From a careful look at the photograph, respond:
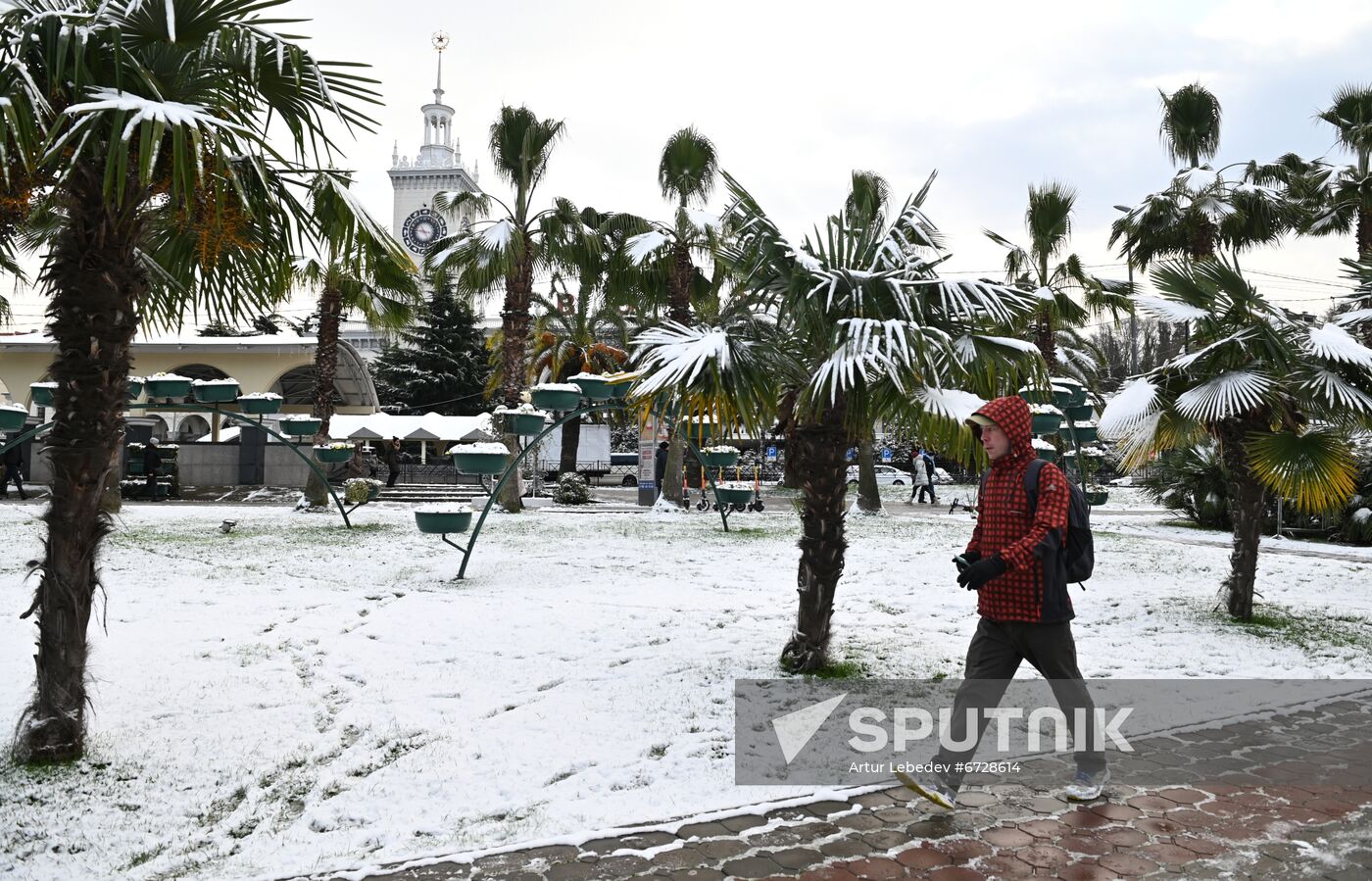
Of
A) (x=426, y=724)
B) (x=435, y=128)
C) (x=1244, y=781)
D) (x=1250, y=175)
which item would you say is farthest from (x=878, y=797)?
(x=435, y=128)

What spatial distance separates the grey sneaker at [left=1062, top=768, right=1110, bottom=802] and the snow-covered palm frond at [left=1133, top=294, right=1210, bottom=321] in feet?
16.5

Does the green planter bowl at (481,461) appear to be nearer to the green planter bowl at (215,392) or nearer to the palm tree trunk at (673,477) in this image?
the green planter bowl at (215,392)

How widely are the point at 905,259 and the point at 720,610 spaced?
3.74 m

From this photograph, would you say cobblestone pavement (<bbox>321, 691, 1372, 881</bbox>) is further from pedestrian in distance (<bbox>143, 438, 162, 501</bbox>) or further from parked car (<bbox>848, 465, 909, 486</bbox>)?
parked car (<bbox>848, 465, 909, 486</bbox>)

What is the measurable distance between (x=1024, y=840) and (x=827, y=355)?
2.84 m

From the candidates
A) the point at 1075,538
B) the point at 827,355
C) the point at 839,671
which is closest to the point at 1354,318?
the point at 827,355

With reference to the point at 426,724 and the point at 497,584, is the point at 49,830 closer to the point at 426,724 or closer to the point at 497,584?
the point at 426,724

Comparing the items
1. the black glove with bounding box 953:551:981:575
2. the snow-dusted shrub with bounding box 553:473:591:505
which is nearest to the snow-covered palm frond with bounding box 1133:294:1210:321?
the black glove with bounding box 953:551:981:575

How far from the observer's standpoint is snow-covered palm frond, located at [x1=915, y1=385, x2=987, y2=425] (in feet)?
16.8

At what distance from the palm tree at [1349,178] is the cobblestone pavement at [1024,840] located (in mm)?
17394

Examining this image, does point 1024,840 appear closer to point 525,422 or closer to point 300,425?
point 525,422

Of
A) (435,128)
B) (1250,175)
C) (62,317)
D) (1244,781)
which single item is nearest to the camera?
(62,317)

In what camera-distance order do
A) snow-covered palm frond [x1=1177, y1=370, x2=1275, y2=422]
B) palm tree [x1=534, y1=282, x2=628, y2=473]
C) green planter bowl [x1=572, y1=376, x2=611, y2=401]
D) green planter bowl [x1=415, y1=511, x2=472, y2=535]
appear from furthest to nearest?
palm tree [x1=534, y1=282, x2=628, y2=473], green planter bowl [x1=415, y1=511, x2=472, y2=535], green planter bowl [x1=572, y1=376, x2=611, y2=401], snow-covered palm frond [x1=1177, y1=370, x2=1275, y2=422]

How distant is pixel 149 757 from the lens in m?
4.36
